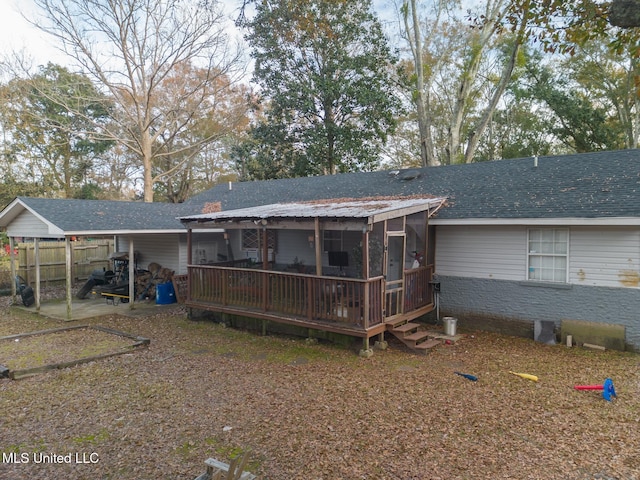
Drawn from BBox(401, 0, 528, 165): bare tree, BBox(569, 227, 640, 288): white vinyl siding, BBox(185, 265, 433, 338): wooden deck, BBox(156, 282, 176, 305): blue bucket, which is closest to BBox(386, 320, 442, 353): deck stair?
BBox(185, 265, 433, 338): wooden deck

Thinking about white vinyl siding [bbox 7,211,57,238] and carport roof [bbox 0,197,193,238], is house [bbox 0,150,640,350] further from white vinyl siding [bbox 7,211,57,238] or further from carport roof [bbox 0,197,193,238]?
white vinyl siding [bbox 7,211,57,238]

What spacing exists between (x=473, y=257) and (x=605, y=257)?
2.59 metres

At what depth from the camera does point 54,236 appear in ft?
35.1

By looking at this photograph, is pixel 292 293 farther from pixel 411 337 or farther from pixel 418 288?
pixel 418 288

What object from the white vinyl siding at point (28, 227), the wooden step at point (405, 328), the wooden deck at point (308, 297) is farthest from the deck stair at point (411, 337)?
the white vinyl siding at point (28, 227)

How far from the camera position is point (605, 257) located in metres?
8.06

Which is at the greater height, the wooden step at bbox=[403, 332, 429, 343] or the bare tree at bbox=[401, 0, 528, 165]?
the bare tree at bbox=[401, 0, 528, 165]

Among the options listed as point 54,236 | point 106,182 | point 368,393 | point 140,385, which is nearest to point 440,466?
point 368,393

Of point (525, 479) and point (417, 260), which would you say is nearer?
point (525, 479)

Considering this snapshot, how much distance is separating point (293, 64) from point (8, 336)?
17.6 m

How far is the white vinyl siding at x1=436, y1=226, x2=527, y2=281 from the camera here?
9078mm

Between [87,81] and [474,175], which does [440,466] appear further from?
[87,81]

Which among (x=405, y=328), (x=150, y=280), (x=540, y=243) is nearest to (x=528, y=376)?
(x=405, y=328)

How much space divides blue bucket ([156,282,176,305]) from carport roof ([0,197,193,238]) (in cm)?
180
